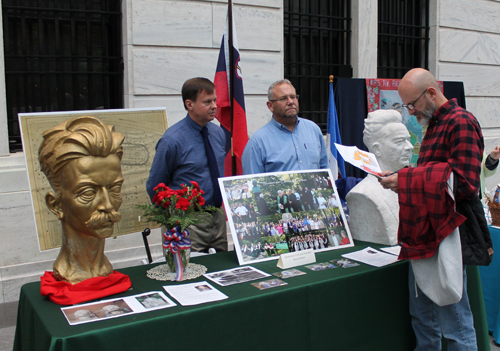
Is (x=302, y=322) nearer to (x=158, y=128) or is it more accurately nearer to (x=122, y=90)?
(x=158, y=128)

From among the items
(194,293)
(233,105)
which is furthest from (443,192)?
(233,105)

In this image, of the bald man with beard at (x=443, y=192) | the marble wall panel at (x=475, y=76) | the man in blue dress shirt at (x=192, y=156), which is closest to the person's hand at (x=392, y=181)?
the bald man with beard at (x=443, y=192)

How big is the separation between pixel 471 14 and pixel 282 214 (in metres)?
6.79

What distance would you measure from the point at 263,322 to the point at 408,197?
916 millimetres

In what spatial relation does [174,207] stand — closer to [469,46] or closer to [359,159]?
[359,159]

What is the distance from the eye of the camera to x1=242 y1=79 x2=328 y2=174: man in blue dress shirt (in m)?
3.29

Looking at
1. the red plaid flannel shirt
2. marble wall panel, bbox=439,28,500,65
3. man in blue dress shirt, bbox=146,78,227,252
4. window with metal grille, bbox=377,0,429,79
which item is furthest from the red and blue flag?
marble wall panel, bbox=439,28,500,65

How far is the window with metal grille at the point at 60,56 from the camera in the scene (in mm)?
4715

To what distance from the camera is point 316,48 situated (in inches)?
272

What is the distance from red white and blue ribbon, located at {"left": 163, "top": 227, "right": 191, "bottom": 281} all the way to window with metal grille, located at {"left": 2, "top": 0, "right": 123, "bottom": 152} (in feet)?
10.6

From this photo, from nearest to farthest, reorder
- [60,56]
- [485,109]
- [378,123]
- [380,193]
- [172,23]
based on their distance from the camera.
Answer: [380,193], [378,123], [60,56], [172,23], [485,109]

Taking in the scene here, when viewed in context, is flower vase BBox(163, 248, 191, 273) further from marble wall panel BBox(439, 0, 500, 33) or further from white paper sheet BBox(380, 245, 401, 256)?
marble wall panel BBox(439, 0, 500, 33)

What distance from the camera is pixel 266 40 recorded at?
225 inches

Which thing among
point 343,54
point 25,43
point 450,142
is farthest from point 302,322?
point 343,54
